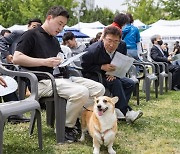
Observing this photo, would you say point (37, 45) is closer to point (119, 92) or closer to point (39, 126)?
point (39, 126)

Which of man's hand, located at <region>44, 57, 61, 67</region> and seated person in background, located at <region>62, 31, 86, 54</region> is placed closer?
man's hand, located at <region>44, 57, 61, 67</region>

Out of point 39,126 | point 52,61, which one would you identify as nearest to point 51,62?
point 52,61

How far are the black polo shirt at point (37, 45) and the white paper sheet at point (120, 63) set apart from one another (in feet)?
3.17

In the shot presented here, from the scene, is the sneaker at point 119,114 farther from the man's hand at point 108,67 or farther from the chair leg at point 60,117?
the chair leg at point 60,117

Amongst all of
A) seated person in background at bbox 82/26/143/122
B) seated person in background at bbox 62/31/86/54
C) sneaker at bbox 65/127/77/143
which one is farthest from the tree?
sneaker at bbox 65/127/77/143

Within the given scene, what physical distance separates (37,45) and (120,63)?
51.8 inches

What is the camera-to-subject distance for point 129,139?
4.79 meters

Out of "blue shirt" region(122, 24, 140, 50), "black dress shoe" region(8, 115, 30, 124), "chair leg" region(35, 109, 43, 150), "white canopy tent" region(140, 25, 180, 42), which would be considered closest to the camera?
"chair leg" region(35, 109, 43, 150)

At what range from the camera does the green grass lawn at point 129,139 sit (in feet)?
13.8

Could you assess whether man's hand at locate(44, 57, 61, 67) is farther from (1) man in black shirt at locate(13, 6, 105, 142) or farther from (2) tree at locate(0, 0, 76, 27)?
(2) tree at locate(0, 0, 76, 27)

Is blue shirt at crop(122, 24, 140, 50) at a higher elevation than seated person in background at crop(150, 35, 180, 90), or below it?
higher

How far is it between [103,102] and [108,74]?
1440 mm

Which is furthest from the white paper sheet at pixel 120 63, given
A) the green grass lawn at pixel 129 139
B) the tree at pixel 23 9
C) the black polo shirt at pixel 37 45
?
the tree at pixel 23 9

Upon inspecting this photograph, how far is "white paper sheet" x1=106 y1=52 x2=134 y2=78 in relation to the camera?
533 centimetres
